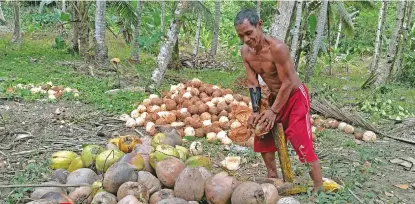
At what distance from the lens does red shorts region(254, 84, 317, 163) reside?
11.6 ft

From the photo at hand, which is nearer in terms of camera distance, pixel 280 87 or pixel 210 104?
pixel 280 87

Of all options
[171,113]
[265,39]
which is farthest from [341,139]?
[265,39]

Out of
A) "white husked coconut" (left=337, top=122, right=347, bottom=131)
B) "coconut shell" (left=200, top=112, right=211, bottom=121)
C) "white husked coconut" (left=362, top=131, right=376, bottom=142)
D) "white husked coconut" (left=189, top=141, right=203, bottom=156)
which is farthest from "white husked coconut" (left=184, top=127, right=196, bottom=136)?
"white husked coconut" (left=362, top=131, right=376, bottom=142)

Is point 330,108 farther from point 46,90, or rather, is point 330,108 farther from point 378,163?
point 46,90

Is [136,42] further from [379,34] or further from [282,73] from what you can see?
[282,73]

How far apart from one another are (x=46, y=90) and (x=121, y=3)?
4.42 m

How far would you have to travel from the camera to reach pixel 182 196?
10.0 ft

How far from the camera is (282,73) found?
3541 mm

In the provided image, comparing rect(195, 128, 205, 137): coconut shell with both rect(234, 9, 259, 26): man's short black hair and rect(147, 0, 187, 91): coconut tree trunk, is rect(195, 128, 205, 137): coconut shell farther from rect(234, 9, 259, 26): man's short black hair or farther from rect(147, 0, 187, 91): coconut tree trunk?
rect(147, 0, 187, 91): coconut tree trunk

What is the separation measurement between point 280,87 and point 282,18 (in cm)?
393

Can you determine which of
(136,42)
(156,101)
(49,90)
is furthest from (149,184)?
(136,42)

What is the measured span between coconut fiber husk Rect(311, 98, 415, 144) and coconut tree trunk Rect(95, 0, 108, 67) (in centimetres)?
576

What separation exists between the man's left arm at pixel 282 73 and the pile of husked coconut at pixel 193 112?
1.79 metres

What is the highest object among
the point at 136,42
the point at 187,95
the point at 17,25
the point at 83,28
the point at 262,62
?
the point at 262,62
